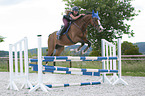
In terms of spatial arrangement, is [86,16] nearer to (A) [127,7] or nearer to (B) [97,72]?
(B) [97,72]

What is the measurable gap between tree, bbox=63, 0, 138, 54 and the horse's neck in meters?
8.33

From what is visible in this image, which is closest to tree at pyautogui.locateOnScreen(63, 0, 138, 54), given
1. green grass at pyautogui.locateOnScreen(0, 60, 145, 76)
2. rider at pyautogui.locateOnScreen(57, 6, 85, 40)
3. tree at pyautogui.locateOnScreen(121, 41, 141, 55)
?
green grass at pyautogui.locateOnScreen(0, 60, 145, 76)

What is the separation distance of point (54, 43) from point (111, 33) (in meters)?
9.12

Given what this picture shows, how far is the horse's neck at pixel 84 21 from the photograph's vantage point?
5.20m

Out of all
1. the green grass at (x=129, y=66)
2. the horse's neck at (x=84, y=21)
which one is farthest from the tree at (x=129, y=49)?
the horse's neck at (x=84, y=21)

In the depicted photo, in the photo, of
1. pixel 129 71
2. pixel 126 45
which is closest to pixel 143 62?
pixel 129 71

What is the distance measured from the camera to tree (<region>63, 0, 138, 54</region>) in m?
14.0

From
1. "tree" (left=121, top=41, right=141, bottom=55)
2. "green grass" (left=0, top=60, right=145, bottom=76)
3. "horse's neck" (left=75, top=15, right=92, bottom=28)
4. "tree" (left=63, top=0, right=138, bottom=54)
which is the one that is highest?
"tree" (left=63, top=0, right=138, bottom=54)

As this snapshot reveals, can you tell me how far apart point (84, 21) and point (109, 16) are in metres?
9.80

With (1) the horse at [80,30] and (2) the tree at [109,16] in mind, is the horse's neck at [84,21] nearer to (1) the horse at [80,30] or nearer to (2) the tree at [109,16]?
(1) the horse at [80,30]

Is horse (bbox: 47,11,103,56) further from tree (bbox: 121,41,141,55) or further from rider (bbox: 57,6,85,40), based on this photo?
tree (bbox: 121,41,141,55)

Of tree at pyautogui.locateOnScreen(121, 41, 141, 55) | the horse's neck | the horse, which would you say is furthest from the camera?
tree at pyautogui.locateOnScreen(121, 41, 141, 55)

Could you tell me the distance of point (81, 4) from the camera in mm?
14539

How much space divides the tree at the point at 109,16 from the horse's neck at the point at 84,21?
8.33 metres
